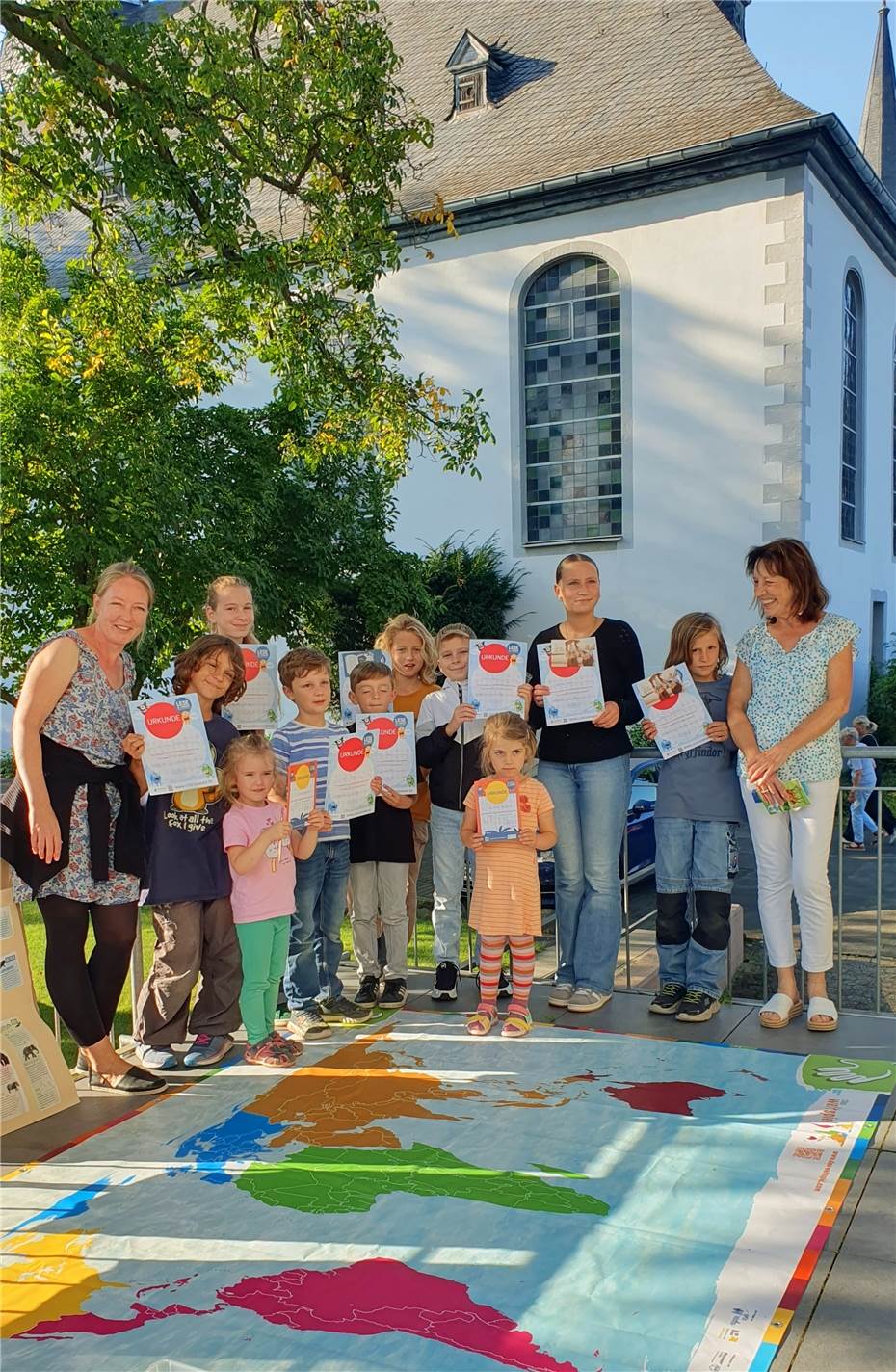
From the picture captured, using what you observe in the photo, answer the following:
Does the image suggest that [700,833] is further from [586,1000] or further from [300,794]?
[300,794]

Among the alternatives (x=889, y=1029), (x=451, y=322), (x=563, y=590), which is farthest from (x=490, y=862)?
(x=451, y=322)

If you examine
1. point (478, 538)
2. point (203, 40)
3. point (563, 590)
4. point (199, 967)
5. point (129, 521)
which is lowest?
point (199, 967)

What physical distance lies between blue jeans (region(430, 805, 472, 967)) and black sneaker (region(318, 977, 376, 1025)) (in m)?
0.50

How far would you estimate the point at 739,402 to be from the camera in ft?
53.0

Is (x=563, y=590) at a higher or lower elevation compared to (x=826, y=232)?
lower

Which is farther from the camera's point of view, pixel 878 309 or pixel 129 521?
pixel 878 309

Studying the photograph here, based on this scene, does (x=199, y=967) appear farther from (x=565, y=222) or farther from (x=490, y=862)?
(x=565, y=222)

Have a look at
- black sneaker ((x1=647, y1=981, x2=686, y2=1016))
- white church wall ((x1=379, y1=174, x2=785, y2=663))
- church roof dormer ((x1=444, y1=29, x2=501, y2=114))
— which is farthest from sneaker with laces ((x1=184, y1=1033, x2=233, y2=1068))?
church roof dormer ((x1=444, y1=29, x2=501, y2=114))

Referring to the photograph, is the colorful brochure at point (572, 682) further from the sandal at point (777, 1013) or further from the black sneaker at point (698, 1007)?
the sandal at point (777, 1013)

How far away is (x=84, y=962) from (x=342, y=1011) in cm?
138

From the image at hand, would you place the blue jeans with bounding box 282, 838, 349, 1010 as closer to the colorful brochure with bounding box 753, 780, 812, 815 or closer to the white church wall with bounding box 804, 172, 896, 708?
the colorful brochure with bounding box 753, 780, 812, 815

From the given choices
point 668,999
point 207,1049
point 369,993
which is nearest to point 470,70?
point 369,993

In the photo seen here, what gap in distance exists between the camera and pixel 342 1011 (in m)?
5.25

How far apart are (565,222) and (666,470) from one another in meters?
4.22
